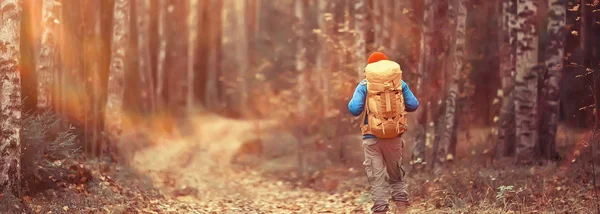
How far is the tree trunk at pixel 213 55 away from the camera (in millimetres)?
40625

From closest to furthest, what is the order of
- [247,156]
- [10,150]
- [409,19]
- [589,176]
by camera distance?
[10,150], [589,176], [409,19], [247,156]

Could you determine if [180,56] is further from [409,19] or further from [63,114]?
[63,114]

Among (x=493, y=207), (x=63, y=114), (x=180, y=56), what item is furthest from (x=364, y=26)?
(x=180, y=56)

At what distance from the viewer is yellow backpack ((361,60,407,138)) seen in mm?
8711

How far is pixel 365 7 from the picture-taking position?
19.2 m

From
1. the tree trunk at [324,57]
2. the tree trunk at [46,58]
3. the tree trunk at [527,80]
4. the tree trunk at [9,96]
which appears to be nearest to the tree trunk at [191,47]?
the tree trunk at [324,57]

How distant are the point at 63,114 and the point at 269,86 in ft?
90.5

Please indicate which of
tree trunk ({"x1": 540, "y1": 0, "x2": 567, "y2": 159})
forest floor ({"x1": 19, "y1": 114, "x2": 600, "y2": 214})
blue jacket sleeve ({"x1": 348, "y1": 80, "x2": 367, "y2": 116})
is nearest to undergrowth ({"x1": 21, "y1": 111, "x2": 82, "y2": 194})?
forest floor ({"x1": 19, "y1": 114, "x2": 600, "y2": 214})

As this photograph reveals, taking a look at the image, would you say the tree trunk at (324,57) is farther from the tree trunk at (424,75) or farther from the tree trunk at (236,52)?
the tree trunk at (236,52)

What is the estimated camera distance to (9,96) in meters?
9.29

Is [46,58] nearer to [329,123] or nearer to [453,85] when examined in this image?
[453,85]

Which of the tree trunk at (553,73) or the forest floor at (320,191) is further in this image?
the tree trunk at (553,73)

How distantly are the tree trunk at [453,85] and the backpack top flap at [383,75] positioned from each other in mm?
6156

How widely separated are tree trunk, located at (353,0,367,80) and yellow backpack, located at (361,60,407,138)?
936 centimetres
